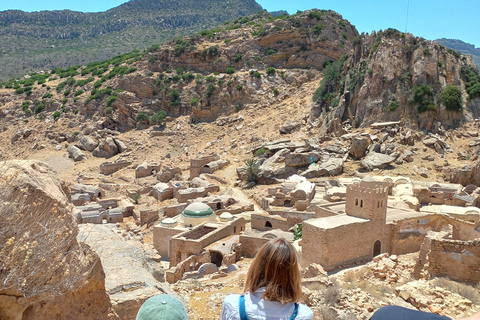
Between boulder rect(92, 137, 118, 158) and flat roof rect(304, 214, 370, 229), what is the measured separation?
2748 cm

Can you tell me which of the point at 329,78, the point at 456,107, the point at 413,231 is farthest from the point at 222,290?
the point at 329,78

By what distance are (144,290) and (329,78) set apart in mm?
→ 30838

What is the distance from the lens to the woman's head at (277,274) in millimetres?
2471

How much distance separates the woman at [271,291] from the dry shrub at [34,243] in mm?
2102

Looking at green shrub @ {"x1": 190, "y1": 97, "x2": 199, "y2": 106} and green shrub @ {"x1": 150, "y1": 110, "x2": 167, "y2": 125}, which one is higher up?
green shrub @ {"x1": 190, "y1": 97, "x2": 199, "y2": 106}

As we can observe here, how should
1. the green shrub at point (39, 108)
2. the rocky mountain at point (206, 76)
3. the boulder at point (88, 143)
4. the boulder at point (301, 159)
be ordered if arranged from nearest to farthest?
the boulder at point (301, 159)
the boulder at point (88, 143)
the rocky mountain at point (206, 76)
the green shrub at point (39, 108)

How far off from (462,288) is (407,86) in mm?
22513

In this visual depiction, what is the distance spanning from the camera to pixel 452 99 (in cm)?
2633

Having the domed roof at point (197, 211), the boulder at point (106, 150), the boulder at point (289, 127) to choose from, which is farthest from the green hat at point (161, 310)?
the boulder at point (106, 150)

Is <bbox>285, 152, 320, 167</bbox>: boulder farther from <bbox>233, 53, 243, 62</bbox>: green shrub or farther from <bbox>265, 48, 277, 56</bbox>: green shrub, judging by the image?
<bbox>265, 48, 277, 56</bbox>: green shrub

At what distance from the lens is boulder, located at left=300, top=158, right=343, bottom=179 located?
24.6m

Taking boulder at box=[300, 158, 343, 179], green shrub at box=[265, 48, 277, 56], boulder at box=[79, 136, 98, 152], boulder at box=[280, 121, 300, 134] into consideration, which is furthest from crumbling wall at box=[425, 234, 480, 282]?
green shrub at box=[265, 48, 277, 56]

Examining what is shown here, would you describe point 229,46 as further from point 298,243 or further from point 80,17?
point 80,17

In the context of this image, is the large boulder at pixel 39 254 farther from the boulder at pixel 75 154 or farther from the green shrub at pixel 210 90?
the green shrub at pixel 210 90
